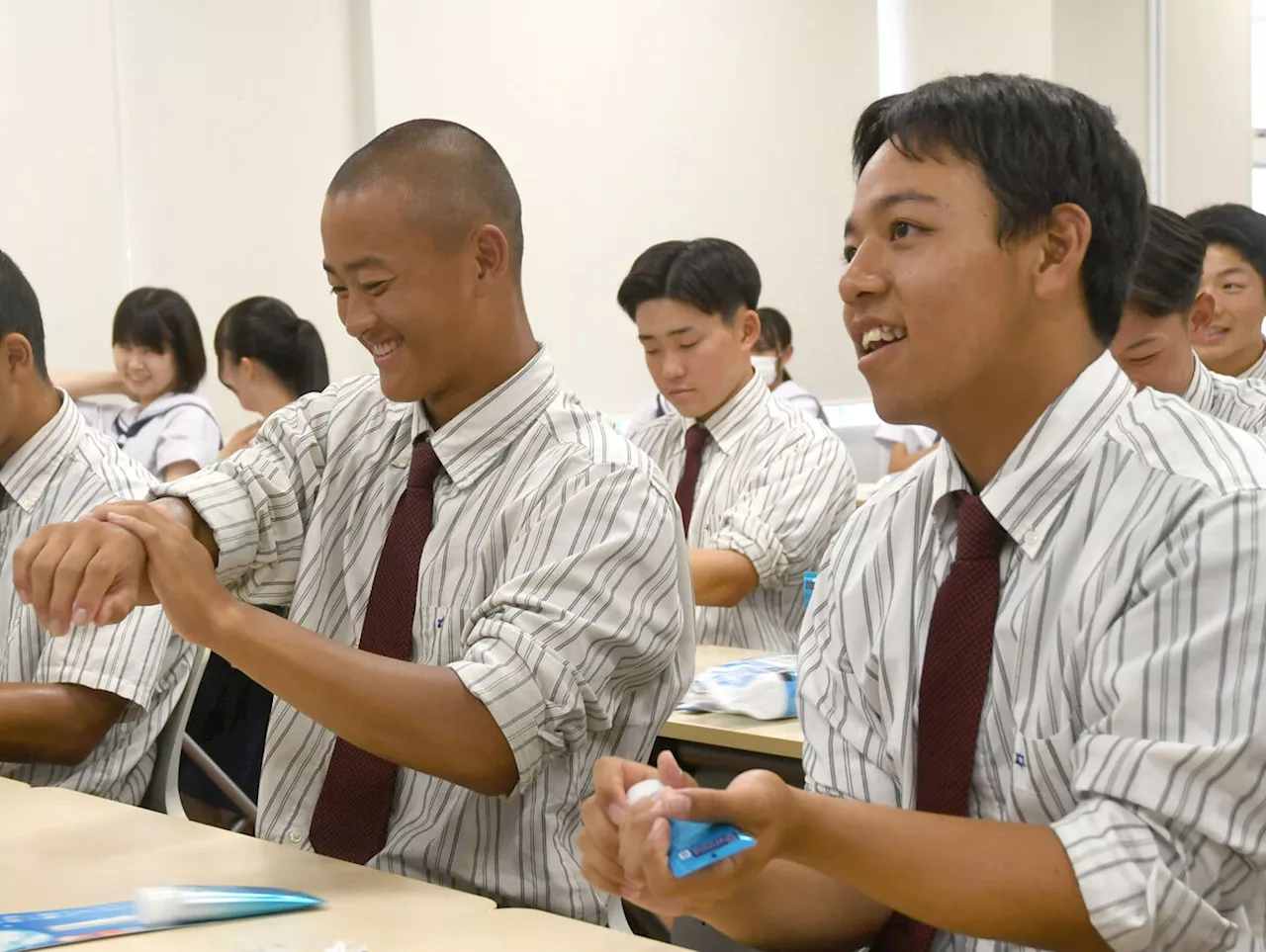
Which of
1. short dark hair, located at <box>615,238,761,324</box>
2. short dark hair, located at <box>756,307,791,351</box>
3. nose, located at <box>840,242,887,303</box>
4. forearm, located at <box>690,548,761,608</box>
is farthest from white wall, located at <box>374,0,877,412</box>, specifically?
nose, located at <box>840,242,887,303</box>

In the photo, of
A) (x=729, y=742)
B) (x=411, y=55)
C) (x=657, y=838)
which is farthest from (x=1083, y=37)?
(x=657, y=838)

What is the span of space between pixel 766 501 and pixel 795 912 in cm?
200

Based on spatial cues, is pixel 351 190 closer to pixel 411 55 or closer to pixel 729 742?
pixel 729 742

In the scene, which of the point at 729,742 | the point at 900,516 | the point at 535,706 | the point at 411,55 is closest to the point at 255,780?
the point at 729,742

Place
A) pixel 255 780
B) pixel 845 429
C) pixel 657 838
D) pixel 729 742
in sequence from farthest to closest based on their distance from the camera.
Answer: pixel 845 429
pixel 255 780
pixel 729 742
pixel 657 838

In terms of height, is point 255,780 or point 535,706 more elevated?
point 535,706

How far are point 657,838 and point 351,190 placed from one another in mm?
1038

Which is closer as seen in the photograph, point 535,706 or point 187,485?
point 535,706

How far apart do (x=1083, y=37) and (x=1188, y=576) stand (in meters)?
7.45

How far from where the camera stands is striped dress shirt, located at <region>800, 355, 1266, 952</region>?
108cm

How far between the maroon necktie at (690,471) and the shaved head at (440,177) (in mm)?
1623

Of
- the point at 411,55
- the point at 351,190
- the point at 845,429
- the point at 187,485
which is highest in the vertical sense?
the point at 411,55

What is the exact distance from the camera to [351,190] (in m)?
1.76

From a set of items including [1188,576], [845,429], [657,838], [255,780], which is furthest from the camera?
[845,429]
